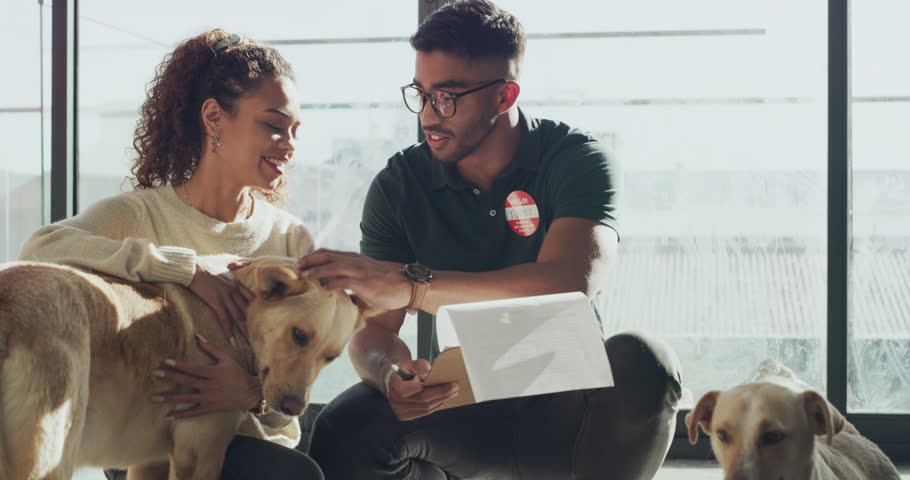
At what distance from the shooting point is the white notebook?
1.33 metres

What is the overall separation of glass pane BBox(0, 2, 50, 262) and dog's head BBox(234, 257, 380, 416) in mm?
2258

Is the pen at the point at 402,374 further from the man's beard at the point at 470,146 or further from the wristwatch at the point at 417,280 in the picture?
the man's beard at the point at 470,146

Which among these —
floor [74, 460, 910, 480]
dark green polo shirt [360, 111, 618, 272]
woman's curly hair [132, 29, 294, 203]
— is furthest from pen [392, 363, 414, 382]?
floor [74, 460, 910, 480]

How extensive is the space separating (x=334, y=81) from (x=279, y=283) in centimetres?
190

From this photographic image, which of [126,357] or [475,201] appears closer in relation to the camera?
[126,357]

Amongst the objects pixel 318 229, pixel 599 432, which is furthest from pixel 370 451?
pixel 318 229

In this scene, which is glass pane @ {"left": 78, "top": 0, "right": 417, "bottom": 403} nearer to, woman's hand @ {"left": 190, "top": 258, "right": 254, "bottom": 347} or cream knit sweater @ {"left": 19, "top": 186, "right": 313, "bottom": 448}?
cream knit sweater @ {"left": 19, "top": 186, "right": 313, "bottom": 448}

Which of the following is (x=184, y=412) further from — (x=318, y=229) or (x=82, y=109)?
(x=82, y=109)

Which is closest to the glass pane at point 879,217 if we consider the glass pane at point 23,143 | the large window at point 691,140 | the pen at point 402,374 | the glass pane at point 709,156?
the large window at point 691,140

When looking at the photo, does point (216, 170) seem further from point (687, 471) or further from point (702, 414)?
point (687, 471)

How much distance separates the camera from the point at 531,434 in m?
1.76

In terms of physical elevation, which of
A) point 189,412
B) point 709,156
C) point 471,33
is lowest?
point 189,412

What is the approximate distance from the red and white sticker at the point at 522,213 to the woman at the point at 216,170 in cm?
54

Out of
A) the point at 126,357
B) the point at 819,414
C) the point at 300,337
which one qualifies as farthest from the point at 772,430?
the point at 126,357
